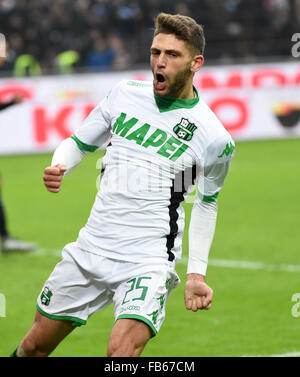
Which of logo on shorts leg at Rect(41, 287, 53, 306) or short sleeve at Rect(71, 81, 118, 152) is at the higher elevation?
short sleeve at Rect(71, 81, 118, 152)

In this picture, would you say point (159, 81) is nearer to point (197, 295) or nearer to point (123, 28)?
point (197, 295)

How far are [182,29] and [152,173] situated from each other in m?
0.83

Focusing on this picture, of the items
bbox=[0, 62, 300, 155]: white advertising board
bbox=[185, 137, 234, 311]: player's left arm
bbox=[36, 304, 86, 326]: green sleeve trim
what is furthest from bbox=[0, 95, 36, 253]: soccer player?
bbox=[0, 62, 300, 155]: white advertising board

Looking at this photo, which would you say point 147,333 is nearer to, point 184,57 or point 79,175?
point 184,57

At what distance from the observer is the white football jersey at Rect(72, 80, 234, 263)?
4.95 metres

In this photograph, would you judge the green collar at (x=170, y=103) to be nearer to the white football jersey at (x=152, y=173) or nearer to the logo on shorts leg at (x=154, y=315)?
the white football jersey at (x=152, y=173)

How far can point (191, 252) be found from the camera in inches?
199

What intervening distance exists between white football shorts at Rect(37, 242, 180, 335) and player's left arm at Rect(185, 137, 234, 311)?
148 mm

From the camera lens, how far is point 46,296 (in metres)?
5.08

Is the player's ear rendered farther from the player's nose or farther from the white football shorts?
the white football shorts

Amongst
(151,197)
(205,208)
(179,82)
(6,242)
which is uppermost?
(179,82)

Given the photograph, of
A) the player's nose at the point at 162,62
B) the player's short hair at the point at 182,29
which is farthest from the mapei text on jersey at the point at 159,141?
the player's short hair at the point at 182,29

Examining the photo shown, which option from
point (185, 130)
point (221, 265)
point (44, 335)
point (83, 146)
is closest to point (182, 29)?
point (185, 130)

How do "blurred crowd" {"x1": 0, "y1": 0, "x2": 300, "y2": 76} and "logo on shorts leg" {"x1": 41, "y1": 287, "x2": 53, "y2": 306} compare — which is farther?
"blurred crowd" {"x1": 0, "y1": 0, "x2": 300, "y2": 76}
